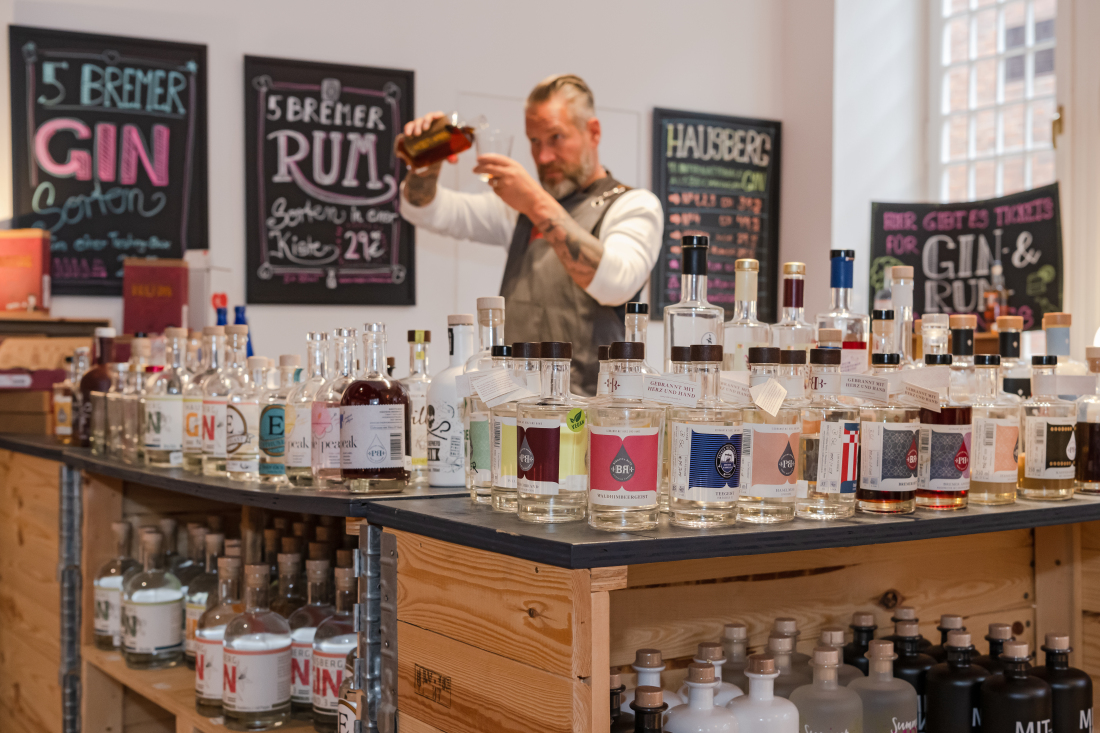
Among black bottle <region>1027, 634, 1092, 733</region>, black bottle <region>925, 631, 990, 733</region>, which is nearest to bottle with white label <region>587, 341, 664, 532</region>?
black bottle <region>925, 631, 990, 733</region>

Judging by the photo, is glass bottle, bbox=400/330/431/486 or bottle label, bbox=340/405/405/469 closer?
bottle label, bbox=340/405/405/469

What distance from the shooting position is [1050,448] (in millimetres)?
1434

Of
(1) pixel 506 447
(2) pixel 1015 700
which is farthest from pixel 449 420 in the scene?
(2) pixel 1015 700

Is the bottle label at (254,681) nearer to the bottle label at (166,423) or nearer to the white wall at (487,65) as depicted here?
the bottle label at (166,423)

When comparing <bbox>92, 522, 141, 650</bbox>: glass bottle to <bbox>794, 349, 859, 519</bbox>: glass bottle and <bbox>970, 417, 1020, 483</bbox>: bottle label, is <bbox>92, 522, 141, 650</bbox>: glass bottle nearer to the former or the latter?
<bbox>794, 349, 859, 519</bbox>: glass bottle

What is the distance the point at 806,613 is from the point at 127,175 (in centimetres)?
291

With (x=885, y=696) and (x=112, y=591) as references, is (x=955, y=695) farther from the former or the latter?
(x=112, y=591)

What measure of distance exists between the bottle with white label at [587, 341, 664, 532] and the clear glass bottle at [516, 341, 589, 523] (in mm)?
38

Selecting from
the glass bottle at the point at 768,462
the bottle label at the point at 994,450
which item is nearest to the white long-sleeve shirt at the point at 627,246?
the bottle label at the point at 994,450

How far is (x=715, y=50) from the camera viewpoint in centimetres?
453

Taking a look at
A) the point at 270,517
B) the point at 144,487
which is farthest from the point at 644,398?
the point at 144,487

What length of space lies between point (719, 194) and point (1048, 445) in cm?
320

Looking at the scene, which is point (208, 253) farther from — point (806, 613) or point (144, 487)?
point (806, 613)

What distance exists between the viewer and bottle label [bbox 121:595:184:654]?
6.66ft
